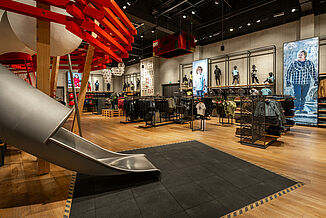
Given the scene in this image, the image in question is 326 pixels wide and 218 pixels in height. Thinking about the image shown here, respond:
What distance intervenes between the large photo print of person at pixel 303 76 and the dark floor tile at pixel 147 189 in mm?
7385

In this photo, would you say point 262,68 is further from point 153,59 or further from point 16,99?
point 16,99

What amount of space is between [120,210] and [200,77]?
379 inches

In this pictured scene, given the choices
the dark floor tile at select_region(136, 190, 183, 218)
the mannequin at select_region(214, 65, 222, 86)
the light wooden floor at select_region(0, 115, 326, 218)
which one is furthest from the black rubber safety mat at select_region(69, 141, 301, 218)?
the mannequin at select_region(214, 65, 222, 86)

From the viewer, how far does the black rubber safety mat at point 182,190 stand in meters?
1.73

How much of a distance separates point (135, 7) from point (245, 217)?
26.0ft

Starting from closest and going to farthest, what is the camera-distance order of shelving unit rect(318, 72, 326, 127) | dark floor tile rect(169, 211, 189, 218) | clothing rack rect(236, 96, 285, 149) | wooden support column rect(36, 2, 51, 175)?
dark floor tile rect(169, 211, 189, 218) → wooden support column rect(36, 2, 51, 175) → clothing rack rect(236, 96, 285, 149) → shelving unit rect(318, 72, 326, 127)

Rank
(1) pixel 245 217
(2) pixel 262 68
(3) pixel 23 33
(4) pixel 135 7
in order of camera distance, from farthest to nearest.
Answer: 1. (2) pixel 262 68
2. (4) pixel 135 7
3. (3) pixel 23 33
4. (1) pixel 245 217

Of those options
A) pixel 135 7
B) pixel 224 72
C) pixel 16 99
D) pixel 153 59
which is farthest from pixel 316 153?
pixel 153 59

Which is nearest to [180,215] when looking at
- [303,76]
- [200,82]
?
[303,76]

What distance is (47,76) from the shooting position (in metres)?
2.43

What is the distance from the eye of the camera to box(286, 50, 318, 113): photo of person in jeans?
6504 mm

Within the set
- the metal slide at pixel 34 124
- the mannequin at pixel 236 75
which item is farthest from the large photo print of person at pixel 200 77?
the metal slide at pixel 34 124

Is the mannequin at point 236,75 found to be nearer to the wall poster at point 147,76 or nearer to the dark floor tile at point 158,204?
the wall poster at point 147,76

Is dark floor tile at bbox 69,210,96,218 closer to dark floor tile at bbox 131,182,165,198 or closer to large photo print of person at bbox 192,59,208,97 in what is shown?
dark floor tile at bbox 131,182,165,198
